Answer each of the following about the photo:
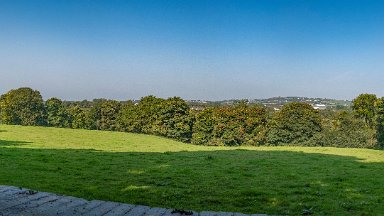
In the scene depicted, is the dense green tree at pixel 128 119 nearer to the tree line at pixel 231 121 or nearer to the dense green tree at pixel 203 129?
the tree line at pixel 231 121

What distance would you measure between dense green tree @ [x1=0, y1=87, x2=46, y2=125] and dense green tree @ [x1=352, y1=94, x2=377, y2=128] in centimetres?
7984

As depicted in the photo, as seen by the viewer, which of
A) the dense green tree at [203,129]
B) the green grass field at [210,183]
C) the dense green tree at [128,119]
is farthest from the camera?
the dense green tree at [128,119]

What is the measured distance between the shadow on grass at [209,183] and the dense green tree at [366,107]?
6432 centimetres

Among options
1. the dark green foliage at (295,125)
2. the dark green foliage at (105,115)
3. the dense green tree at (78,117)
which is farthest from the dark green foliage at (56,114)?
the dark green foliage at (295,125)

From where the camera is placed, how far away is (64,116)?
104 meters

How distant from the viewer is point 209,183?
1758 cm

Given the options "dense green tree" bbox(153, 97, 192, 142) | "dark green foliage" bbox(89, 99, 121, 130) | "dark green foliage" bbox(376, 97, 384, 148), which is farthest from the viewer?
"dark green foliage" bbox(89, 99, 121, 130)

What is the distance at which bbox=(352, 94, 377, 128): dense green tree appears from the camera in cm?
8319

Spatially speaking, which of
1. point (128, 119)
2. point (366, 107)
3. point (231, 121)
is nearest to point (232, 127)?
point (231, 121)

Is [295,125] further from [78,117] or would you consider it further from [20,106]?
[20,106]

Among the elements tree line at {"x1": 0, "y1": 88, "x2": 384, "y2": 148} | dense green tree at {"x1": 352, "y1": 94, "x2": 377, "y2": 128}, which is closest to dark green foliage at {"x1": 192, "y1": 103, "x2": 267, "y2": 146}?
tree line at {"x1": 0, "y1": 88, "x2": 384, "y2": 148}

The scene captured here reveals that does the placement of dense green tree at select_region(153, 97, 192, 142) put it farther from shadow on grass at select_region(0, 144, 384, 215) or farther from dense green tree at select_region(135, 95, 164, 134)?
shadow on grass at select_region(0, 144, 384, 215)

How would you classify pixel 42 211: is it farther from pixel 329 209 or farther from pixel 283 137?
pixel 283 137

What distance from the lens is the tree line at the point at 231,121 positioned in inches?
3231
